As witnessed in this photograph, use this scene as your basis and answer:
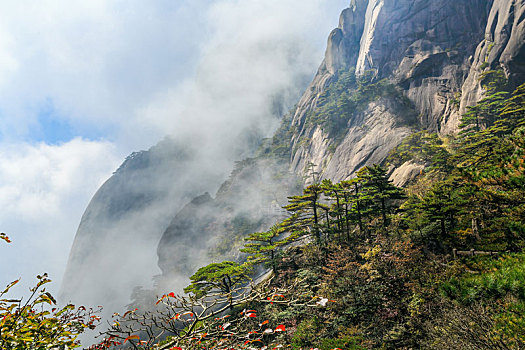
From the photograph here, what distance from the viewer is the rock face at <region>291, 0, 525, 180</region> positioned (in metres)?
29.4

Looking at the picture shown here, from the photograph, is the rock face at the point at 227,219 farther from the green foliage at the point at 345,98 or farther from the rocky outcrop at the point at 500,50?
the rocky outcrop at the point at 500,50

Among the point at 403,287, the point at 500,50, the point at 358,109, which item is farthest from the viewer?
the point at 358,109

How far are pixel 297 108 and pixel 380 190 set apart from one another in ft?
160

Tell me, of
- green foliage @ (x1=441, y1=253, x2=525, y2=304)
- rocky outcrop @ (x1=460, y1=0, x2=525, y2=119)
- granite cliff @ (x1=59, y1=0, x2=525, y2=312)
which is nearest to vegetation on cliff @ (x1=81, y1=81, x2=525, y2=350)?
green foliage @ (x1=441, y1=253, x2=525, y2=304)

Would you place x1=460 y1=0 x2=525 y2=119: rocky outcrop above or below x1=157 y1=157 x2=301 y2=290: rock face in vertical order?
above

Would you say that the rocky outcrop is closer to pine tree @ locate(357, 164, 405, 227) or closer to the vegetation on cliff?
pine tree @ locate(357, 164, 405, 227)

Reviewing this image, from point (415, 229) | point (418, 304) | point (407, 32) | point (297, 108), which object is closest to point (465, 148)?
point (415, 229)

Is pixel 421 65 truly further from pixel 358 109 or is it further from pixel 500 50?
pixel 358 109

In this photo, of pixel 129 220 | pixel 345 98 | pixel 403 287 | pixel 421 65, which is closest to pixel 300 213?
pixel 403 287

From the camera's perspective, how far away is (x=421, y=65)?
126ft

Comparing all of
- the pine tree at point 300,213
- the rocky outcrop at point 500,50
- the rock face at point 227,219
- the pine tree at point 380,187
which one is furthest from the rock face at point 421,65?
the pine tree at point 300,213

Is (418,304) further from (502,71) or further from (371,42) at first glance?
(371,42)

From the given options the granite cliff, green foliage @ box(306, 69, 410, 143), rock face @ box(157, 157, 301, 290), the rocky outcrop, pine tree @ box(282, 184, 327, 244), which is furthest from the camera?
green foliage @ box(306, 69, 410, 143)

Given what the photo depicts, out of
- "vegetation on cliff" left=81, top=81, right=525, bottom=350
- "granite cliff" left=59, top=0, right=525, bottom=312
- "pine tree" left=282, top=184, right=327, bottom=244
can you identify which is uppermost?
"granite cliff" left=59, top=0, right=525, bottom=312
